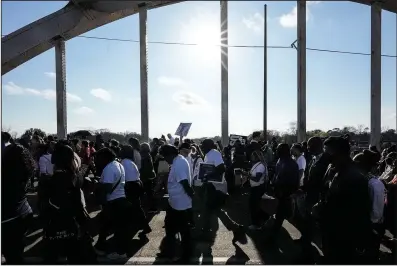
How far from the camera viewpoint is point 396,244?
18.5ft

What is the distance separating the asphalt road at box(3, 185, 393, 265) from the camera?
215 inches

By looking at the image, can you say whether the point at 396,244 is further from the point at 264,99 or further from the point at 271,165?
the point at 264,99

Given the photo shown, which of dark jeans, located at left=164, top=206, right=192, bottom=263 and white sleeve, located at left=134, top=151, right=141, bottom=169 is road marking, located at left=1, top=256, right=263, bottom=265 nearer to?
dark jeans, located at left=164, top=206, right=192, bottom=263

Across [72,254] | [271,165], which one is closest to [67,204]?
[72,254]

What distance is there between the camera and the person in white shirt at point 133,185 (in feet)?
21.3

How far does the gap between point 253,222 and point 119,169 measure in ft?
10.3

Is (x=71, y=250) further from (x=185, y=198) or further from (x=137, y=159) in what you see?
(x=137, y=159)

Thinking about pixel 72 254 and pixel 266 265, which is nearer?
pixel 72 254

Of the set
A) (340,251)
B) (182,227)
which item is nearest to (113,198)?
(182,227)

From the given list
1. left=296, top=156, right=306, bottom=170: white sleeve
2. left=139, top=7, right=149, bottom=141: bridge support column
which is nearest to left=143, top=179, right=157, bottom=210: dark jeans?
left=296, top=156, right=306, bottom=170: white sleeve

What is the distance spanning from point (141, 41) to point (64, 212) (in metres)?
11.4

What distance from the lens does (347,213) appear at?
11.3 ft

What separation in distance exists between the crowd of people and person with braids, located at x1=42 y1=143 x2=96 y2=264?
0.01 m

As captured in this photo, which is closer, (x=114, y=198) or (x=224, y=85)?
(x=114, y=198)
